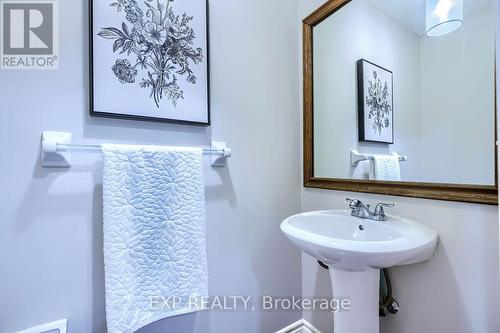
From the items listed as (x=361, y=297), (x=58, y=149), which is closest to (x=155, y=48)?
(x=58, y=149)

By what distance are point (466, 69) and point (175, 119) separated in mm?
969

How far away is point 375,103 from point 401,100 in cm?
11

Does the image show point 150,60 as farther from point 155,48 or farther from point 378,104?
point 378,104

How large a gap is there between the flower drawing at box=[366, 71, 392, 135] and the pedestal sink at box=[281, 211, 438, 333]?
0.38 metres

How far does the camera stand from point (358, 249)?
614mm

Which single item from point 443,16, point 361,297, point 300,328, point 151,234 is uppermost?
point 443,16

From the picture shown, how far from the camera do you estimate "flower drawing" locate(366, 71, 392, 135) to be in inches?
37.9

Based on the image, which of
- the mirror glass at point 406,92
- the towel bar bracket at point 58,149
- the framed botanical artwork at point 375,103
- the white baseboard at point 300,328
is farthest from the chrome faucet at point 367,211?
the towel bar bracket at point 58,149

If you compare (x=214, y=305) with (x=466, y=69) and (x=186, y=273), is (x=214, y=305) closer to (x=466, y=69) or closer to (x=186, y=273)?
(x=186, y=273)

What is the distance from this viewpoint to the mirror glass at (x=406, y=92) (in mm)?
709

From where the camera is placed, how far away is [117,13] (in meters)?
0.81

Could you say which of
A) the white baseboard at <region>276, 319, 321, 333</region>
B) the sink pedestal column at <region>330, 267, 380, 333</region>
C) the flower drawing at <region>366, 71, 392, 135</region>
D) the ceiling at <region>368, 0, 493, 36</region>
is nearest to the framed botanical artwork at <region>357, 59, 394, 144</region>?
the flower drawing at <region>366, 71, 392, 135</region>

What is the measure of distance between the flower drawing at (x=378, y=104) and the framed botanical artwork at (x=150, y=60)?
69 centimetres

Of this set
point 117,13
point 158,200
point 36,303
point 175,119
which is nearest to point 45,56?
point 117,13
